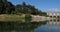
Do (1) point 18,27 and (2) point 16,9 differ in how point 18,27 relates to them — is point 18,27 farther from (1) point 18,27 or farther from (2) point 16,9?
(2) point 16,9

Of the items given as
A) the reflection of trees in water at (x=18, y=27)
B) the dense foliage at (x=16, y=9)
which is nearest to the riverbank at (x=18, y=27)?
the reflection of trees in water at (x=18, y=27)

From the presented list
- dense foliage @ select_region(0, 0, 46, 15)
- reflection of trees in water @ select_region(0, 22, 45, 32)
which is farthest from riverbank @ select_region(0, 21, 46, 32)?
dense foliage @ select_region(0, 0, 46, 15)

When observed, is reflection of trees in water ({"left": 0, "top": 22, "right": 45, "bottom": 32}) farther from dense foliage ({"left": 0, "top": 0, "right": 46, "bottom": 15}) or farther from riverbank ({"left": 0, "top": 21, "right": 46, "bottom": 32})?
dense foliage ({"left": 0, "top": 0, "right": 46, "bottom": 15})

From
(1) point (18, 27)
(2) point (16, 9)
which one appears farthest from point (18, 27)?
Result: (2) point (16, 9)

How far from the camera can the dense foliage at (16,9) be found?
89419 mm

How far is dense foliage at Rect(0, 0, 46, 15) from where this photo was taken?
89.4 meters

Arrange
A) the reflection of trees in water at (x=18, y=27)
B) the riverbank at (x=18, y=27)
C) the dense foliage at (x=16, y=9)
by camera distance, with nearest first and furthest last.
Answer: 1. the riverbank at (x=18, y=27)
2. the reflection of trees in water at (x=18, y=27)
3. the dense foliage at (x=16, y=9)

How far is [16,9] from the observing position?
317ft

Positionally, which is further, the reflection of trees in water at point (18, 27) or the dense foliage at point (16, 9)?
the dense foliage at point (16, 9)

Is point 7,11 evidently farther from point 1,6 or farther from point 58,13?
point 58,13

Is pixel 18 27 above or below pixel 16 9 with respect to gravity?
above

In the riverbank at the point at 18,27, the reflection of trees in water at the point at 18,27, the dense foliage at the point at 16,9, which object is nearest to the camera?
the riverbank at the point at 18,27

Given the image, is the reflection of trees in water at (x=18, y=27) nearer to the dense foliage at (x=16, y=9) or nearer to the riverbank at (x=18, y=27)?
the riverbank at (x=18, y=27)

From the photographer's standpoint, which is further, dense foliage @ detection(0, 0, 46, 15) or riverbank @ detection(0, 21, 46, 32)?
dense foliage @ detection(0, 0, 46, 15)
